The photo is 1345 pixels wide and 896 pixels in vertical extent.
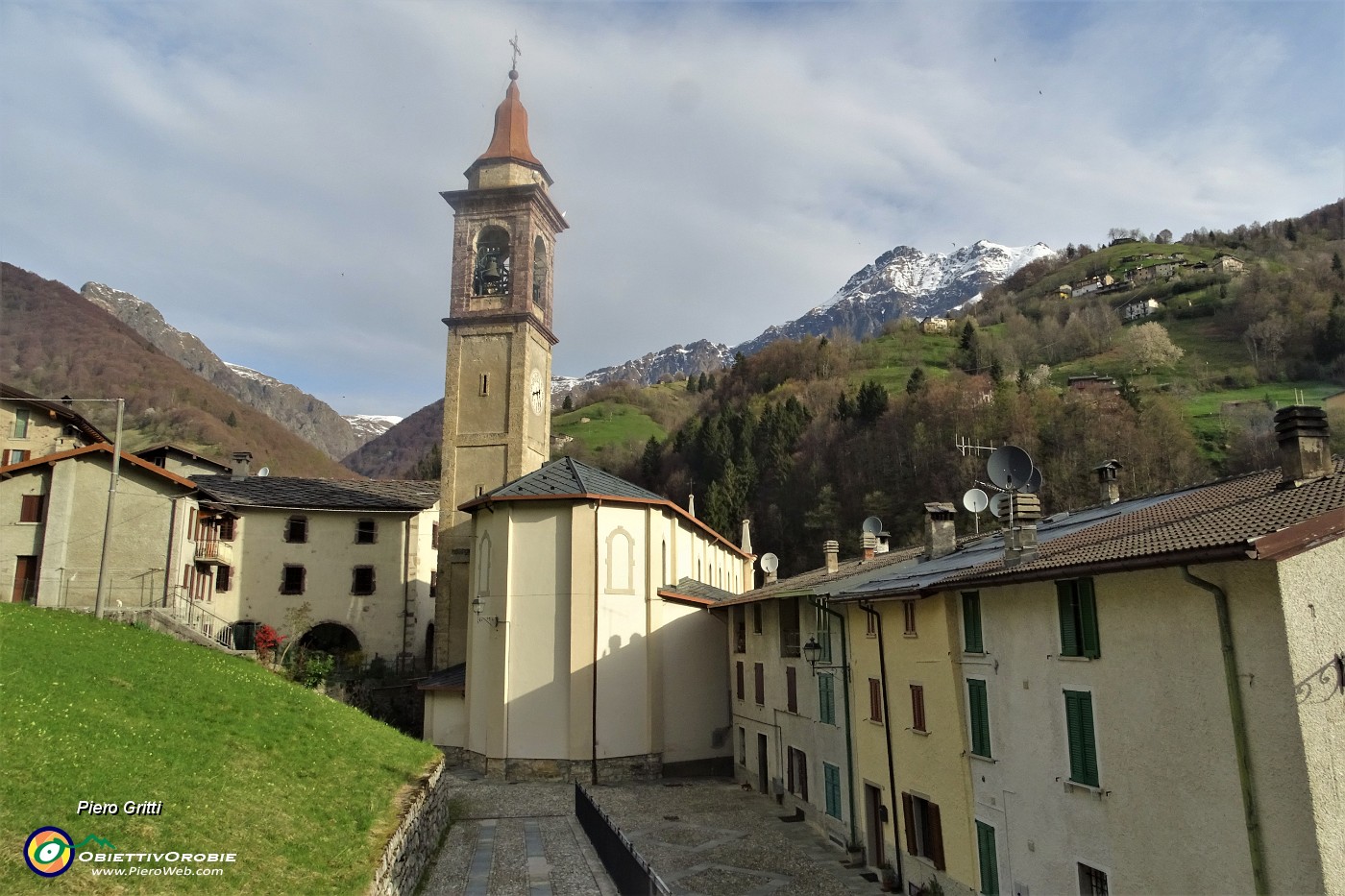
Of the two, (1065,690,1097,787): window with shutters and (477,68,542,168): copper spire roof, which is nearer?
(1065,690,1097,787): window with shutters

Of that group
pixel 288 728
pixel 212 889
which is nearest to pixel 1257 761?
pixel 212 889

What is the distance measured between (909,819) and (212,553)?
28264 millimetres

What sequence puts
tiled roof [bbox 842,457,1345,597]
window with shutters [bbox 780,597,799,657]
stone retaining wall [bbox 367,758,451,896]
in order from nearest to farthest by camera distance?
tiled roof [bbox 842,457,1345,597]
stone retaining wall [bbox 367,758,451,896]
window with shutters [bbox 780,597,799,657]

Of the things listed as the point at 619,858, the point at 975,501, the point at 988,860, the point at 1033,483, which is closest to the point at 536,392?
the point at 975,501

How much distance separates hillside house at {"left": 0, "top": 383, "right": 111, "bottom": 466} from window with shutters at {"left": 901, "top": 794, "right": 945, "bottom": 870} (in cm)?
3874

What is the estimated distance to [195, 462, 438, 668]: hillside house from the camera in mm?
36375

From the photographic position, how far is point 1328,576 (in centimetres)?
901

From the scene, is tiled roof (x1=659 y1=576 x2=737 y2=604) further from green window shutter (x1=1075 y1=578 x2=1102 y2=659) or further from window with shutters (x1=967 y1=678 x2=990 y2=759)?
green window shutter (x1=1075 y1=578 x2=1102 y2=659)

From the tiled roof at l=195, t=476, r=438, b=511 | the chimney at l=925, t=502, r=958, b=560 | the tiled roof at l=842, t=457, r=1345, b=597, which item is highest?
the tiled roof at l=195, t=476, r=438, b=511

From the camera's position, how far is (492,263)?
37.7 meters

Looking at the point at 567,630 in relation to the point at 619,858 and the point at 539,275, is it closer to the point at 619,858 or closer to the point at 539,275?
the point at 619,858

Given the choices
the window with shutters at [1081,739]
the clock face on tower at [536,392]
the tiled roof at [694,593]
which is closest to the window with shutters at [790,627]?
the tiled roof at [694,593]

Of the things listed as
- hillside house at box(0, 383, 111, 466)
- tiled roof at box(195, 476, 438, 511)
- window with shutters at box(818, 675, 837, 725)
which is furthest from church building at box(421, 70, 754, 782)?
hillside house at box(0, 383, 111, 466)

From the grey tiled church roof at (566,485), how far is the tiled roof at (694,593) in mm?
3337
